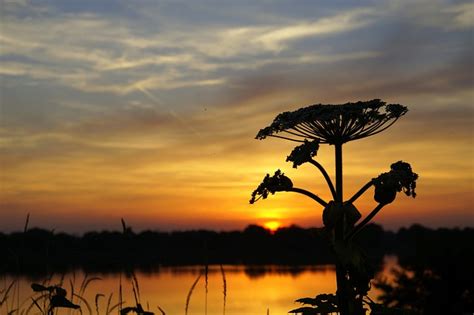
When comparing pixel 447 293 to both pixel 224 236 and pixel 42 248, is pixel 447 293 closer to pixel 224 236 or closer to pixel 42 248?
pixel 42 248

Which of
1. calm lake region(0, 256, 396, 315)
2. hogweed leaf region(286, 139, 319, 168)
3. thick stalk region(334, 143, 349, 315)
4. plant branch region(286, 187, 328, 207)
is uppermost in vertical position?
hogweed leaf region(286, 139, 319, 168)

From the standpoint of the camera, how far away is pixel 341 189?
984 centimetres

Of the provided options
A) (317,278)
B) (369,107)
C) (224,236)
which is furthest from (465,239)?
(224,236)

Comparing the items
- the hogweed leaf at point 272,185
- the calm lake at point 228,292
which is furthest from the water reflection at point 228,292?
the hogweed leaf at point 272,185

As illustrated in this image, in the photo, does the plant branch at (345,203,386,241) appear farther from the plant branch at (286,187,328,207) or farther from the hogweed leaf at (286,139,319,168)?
the hogweed leaf at (286,139,319,168)

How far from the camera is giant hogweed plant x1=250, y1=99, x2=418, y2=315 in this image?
9406 mm

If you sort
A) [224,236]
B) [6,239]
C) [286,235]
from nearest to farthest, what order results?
1. [6,239]
2. [224,236]
3. [286,235]

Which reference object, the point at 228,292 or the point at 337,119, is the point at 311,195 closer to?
the point at 337,119

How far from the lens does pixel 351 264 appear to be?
9.38m

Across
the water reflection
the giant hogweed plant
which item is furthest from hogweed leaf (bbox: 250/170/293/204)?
the water reflection

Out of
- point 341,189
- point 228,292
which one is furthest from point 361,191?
point 228,292

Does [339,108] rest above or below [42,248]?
above

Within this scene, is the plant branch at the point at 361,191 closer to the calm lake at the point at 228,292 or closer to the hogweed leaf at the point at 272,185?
the hogweed leaf at the point at 272,185

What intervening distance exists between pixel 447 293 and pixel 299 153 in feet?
128
